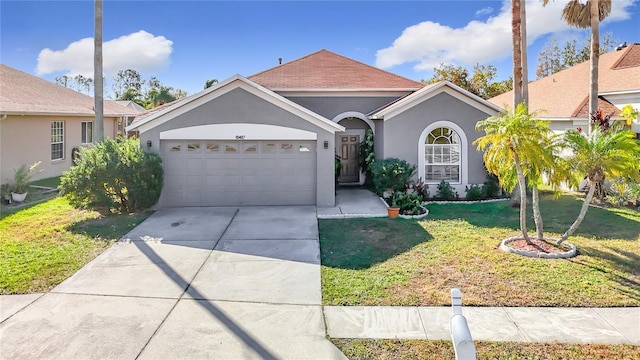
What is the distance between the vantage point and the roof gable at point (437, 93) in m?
14.8

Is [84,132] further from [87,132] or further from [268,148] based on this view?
[268,148]

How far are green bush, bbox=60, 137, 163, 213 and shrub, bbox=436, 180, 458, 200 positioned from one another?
9960 millimetres

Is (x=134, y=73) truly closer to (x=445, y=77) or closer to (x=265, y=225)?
(x=445, y=77)

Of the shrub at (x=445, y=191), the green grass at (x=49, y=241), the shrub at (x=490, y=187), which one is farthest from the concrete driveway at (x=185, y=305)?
the shrub at (x=490, y=187)

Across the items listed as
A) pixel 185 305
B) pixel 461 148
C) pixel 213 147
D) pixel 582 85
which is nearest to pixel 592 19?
pixel 582 85

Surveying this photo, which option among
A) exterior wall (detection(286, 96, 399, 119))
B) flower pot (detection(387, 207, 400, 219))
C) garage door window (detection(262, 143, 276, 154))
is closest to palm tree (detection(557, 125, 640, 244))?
flower pot (detection(387, 207, 400, 219))

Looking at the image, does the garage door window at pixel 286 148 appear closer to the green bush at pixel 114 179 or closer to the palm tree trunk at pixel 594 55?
the green bush at pixel 114 179

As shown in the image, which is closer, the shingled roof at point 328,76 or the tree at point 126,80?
the shingled roof at point 328,76

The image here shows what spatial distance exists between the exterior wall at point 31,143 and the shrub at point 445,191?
1697 centimetres

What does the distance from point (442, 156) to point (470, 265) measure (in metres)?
7.89

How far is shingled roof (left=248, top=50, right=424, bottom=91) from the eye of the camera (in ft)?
59.0

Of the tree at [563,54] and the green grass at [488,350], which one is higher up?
the tree at [563,54]

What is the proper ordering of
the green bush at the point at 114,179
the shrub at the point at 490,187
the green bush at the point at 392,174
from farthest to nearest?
1. the shrub at the point at 490,187
2. the green bush at the point at 392,174
3. the green bush at the point at 114,179

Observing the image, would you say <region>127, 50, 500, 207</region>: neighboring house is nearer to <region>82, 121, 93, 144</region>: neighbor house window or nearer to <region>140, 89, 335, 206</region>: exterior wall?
<region>140, 89, 335, 206</region>: exterior wall
